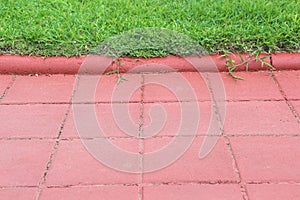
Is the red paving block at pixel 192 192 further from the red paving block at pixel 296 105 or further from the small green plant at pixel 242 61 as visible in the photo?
the small green plant at pixel 242 61

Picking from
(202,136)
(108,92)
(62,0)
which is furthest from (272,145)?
(62,0)

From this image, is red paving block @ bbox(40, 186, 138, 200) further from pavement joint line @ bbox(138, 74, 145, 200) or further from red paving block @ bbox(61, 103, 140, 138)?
red paving block @ bbox(61, 103, 140, 138)

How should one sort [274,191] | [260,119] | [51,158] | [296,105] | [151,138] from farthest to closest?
[296,105]
[260,119]
[151,138]
[51,158]
[274,191]

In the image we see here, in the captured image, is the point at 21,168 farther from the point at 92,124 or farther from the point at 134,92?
the point at 134,92

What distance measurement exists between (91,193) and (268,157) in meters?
0.83

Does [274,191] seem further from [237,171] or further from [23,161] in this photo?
[23,161]

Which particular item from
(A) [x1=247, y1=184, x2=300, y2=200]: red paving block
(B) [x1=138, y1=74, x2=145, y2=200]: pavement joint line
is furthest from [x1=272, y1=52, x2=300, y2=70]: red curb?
(A) [x1=247, y1=184, x2=300, y2=200]: red paving block

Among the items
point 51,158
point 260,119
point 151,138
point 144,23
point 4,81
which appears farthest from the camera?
point 144,23

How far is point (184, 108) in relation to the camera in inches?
104

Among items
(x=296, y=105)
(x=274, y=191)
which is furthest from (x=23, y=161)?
(x=296, y=105)

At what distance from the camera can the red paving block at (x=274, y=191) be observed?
78.8 inches

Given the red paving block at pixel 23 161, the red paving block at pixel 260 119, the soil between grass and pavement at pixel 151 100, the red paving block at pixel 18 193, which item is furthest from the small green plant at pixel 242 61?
the red paving block at pixel 18 193

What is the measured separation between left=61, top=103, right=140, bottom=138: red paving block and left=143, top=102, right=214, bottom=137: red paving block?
2.3 inches

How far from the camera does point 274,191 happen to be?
2.03m
